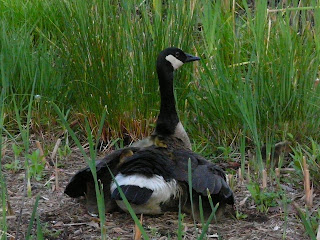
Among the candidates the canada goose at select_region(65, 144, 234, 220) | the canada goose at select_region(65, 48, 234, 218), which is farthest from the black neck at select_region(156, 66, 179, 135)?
the canada goose at select_region(65, 144, 234, 220)

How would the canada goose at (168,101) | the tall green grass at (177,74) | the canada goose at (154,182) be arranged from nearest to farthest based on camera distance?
the canada goose at (154,182) → the canada goose at (168,101) → the tall green grass at (177,74)

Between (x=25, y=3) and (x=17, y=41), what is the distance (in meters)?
1.14

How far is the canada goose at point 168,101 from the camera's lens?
4445 mm

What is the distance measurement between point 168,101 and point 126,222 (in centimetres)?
108

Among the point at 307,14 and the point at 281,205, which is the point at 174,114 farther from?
the point at 307,14

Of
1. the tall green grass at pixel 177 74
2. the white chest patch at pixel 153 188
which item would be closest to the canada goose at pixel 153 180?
the white chest patch at pixel 153 188

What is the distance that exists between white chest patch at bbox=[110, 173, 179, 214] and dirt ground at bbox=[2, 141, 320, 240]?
0.27 feet

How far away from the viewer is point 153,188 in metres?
3.52

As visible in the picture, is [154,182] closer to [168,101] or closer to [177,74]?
[168,101]

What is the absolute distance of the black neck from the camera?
4449mm

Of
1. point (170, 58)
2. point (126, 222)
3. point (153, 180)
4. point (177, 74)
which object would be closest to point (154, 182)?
point (153, 180)

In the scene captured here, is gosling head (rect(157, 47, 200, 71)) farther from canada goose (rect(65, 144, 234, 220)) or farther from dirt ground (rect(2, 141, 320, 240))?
dirt ground (rect(2, 141, 320, 240))

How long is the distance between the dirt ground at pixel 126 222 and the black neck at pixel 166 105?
652 millimetres

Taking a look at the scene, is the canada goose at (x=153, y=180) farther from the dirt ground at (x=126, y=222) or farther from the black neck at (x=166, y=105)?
the black neck at (x=166, y=105)
